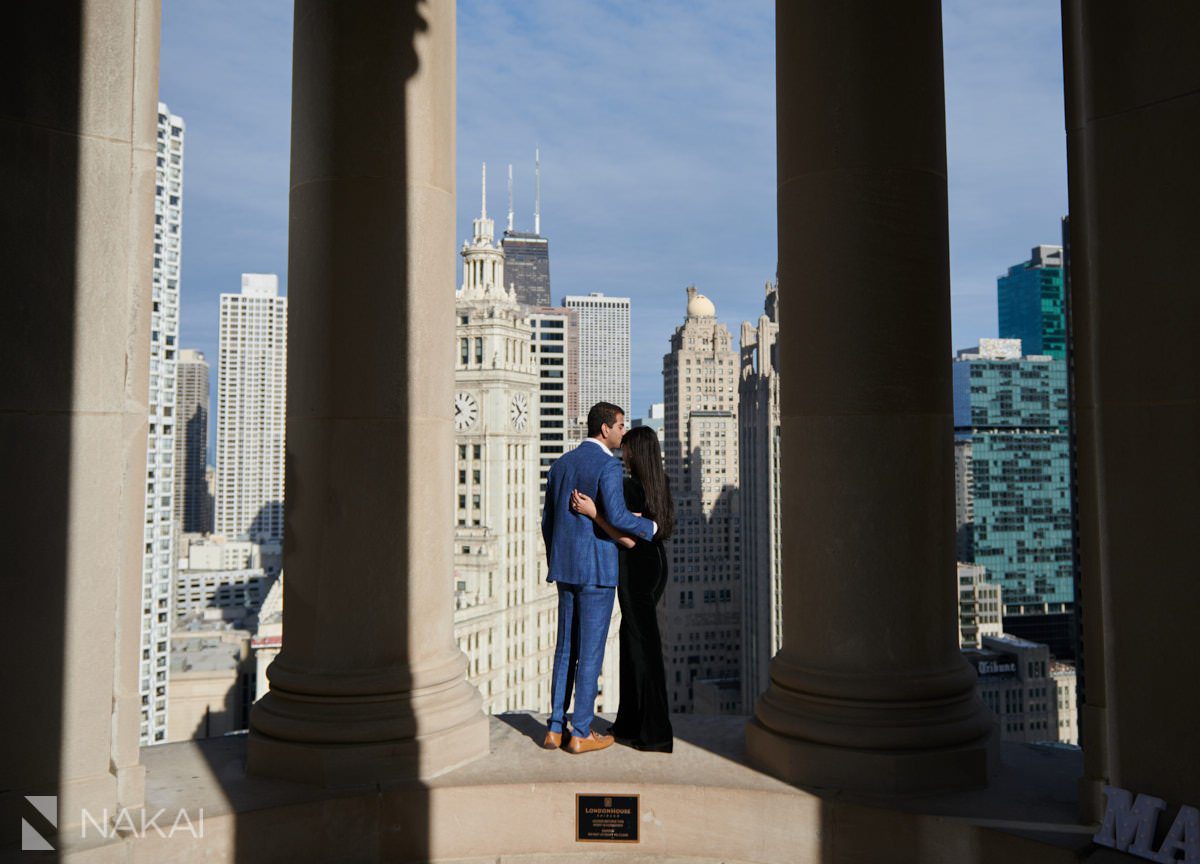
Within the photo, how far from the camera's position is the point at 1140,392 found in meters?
13.8

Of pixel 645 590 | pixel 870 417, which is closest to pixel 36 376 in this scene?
pixel 645 590

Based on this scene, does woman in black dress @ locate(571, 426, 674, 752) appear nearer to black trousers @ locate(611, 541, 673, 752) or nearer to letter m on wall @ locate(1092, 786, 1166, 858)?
black trousers @ locate(611, 541, 673, 752)

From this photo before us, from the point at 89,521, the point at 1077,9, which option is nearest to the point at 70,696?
the point at 89,521

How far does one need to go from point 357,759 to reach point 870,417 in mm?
11527

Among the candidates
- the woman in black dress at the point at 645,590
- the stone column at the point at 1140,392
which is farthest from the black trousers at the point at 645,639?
the stone column at the point at 1140,392

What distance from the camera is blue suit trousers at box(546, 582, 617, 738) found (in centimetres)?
1828

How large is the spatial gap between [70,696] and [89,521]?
2.83 metres

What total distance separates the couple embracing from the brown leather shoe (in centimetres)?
2

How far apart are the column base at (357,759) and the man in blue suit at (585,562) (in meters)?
2.27

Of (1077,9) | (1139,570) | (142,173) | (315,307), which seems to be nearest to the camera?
(1139,570)

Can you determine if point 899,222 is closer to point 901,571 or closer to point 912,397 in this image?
point 912,397

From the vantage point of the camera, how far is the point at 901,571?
56.1ft

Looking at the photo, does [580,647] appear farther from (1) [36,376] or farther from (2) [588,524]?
(1) [36,376]

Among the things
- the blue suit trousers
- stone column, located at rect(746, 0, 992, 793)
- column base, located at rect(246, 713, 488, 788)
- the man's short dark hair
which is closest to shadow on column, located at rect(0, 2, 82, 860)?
column base, located at rect(246, 713, 488, 788)
